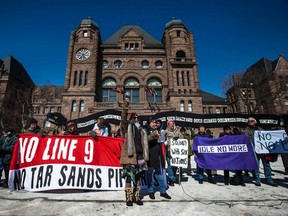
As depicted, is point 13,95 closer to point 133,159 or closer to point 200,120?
point 200,120

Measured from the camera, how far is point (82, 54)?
27391 millimetres

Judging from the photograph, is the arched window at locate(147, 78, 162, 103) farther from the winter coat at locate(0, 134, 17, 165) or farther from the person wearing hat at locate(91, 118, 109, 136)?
the winter coat at locate(0, 134, 17, 165)

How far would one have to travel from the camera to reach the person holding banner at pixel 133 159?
349cm

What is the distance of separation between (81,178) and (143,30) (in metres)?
38.3

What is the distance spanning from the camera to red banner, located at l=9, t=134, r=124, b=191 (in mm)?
4449

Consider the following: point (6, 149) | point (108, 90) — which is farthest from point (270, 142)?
point (108, 90)

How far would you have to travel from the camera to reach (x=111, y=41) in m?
33.0

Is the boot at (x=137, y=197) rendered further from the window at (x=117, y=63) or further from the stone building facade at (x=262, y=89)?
the window at (x=117, y=63)

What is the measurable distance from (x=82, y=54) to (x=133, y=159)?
2812 centimetres

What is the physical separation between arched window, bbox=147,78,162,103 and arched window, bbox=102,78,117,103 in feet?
20.3

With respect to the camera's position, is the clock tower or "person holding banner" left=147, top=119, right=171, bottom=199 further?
the clock tower

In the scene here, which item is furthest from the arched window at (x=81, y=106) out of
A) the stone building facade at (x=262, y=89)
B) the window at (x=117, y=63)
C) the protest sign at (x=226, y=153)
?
the stone building facade at (x=262, y=89)

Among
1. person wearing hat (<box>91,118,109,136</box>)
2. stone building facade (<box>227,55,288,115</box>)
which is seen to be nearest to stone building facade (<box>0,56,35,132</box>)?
person wearing hat (<box>91,118,109,136</box>)

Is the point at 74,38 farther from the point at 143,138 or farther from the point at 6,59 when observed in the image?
the point at 143,138
